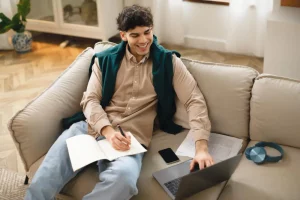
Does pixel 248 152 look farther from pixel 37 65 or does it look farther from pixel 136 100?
pixel 37 65

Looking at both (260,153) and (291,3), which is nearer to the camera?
(260,153)

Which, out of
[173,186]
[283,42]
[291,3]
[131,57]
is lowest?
[173,186]

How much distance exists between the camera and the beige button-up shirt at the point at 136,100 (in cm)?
189

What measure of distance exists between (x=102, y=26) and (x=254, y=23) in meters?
1.33

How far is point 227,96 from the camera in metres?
1.92

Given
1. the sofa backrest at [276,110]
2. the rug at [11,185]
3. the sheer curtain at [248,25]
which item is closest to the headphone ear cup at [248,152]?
the sofa backrest at [276,110]

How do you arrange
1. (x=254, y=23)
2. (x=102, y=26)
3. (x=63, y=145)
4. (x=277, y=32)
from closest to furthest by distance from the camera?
(x=63, y=145)
(x=277, y=32)
(x=254, y=23)
(x=102, y=26)

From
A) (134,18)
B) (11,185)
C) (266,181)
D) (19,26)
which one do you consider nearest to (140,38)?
(134,18)

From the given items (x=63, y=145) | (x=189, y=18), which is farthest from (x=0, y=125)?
(x=189, y=18)

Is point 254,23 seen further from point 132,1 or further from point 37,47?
point 37,47

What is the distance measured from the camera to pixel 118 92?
1.98 metres

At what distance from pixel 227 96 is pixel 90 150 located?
674mm

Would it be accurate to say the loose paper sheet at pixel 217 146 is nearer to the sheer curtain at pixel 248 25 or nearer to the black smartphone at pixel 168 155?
the black smartphone at pixel 168 155

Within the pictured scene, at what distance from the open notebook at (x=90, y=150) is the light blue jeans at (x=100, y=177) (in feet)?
0.09
